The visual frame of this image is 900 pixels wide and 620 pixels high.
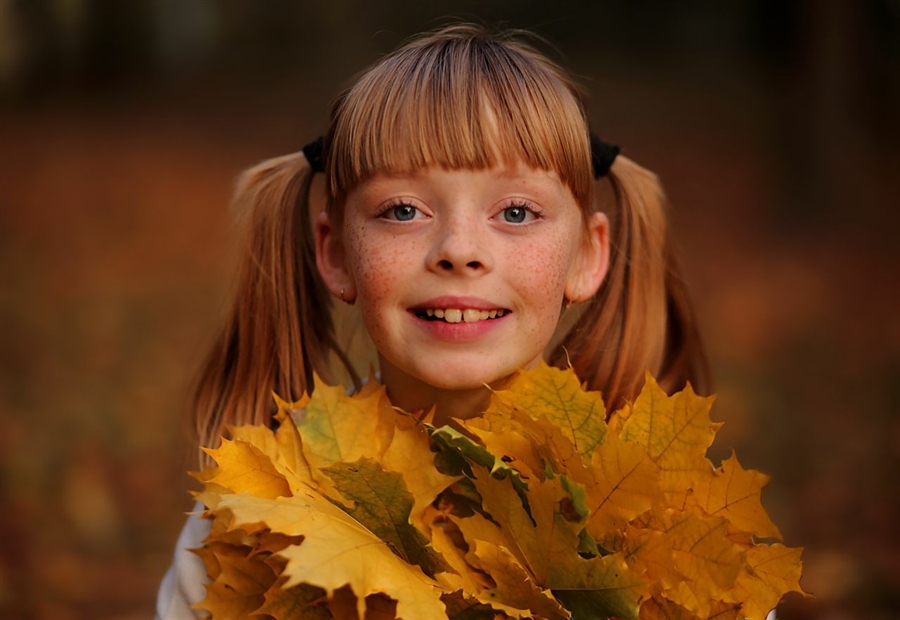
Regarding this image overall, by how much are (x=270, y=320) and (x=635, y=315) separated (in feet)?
2.01

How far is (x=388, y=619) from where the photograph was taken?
1339mm

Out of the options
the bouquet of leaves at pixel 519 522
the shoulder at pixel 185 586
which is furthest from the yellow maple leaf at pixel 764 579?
the shoulder at pixel 185 586

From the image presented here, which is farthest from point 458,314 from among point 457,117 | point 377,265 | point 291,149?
point 291,149

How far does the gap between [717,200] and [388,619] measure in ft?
16.1

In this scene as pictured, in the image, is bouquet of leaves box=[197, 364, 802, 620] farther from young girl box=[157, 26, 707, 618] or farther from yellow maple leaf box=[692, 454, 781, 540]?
young girl box=[157, 26, 707, 618]

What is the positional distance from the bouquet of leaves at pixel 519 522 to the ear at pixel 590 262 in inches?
13.5

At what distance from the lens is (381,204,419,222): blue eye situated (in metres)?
1.54

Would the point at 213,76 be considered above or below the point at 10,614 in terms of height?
above

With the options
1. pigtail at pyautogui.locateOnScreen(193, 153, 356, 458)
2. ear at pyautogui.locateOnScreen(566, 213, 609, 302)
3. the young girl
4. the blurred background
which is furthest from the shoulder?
the blurred background

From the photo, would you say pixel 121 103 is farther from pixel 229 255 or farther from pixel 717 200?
pixel 229 255

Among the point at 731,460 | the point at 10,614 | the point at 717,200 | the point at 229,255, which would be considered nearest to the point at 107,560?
the point at 10,614

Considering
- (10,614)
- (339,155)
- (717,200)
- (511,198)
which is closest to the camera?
(511,198)

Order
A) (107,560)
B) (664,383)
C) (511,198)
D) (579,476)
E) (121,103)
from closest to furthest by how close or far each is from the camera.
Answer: (579,476) → (511,198) → (664,383) → (107,560) → (121,103)

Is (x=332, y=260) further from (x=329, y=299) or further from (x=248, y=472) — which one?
(x=248, y=472)
